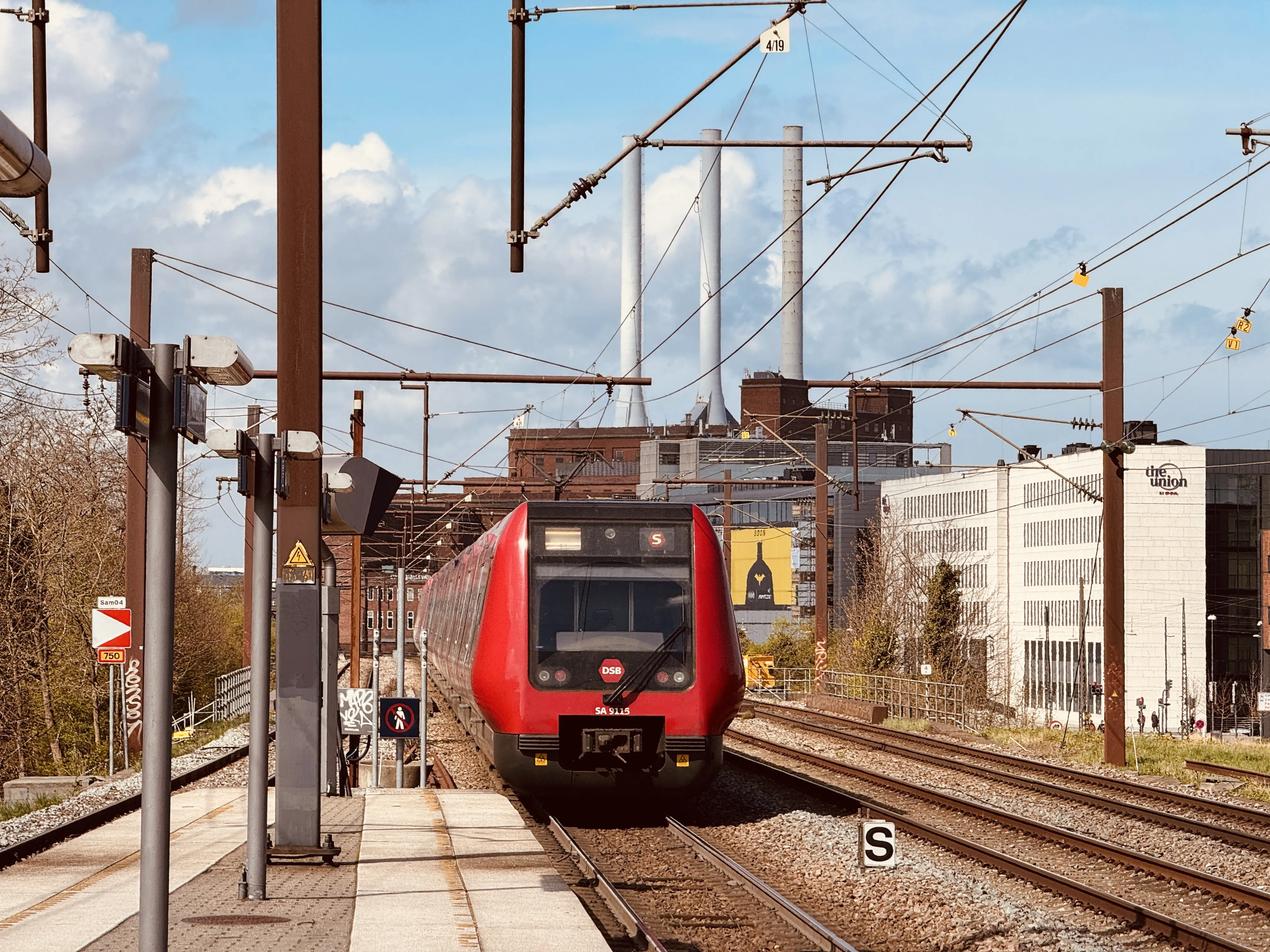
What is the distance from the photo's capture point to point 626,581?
16.5m

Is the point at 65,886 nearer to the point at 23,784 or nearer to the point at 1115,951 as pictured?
the point at 1115,951

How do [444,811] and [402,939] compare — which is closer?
[402,939]

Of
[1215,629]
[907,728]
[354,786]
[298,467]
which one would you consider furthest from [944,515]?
[298,467]

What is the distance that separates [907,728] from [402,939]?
26.7m

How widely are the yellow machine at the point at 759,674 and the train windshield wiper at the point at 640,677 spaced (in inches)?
1524

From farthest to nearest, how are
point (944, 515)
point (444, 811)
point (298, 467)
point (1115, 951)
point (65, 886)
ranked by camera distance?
point (944, 515)
point (444, 811)
point (298, 467)
point (65, 886)
point (1115, 951)

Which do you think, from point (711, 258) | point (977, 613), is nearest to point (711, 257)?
point (711, 258)

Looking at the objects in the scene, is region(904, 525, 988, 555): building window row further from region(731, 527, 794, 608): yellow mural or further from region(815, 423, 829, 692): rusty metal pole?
region(815, 423, 829, 692): rusty metal pole

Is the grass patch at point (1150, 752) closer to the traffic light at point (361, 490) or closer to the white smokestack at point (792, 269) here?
the traffic light at point (361, 490)

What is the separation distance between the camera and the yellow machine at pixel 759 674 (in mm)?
55938

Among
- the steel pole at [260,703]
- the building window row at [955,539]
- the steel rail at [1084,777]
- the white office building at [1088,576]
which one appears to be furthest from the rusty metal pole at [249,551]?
the building window row at [955,539]

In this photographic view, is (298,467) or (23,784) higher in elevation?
(298,467)

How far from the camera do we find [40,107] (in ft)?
52.7

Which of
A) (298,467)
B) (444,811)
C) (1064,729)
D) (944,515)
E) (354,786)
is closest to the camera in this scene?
(298,467)
